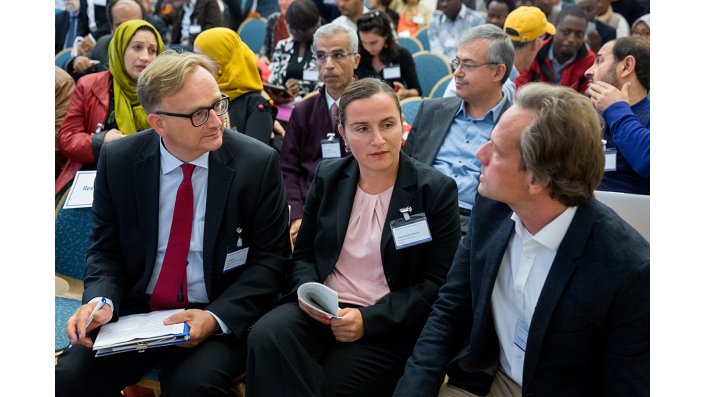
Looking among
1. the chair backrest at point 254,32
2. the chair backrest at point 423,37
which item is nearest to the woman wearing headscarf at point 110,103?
the chair backrest at point 254,32

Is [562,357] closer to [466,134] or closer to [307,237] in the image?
[307,237]

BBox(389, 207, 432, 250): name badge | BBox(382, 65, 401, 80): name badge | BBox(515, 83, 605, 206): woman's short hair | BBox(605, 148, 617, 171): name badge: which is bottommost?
BBox(389, 207, 432, 250): name badge

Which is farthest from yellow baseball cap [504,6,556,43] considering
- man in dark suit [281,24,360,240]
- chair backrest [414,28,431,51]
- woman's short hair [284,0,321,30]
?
chair backrest [414,28,431,51]

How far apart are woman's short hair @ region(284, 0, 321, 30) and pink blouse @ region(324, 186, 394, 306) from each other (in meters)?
3.20

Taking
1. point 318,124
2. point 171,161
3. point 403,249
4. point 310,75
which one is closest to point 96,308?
point 171,161

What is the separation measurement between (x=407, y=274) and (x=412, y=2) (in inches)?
234

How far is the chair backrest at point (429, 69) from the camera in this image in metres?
5.09

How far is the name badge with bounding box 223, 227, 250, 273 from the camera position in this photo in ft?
7.24

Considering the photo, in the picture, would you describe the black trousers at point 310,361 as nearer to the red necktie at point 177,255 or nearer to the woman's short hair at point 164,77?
the red necktie at point 177,255

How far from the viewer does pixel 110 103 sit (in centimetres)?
359

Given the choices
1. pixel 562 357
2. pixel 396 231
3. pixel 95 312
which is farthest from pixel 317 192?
pixel 562 357

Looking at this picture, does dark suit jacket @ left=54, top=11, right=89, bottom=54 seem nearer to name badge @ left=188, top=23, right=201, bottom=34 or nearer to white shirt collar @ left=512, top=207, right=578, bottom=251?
name badge @ left=188, top=23, right=201, bottom=34

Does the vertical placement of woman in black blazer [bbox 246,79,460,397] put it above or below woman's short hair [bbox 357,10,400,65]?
below

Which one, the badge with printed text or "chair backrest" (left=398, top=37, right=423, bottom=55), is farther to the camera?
"chair backrest" (left=398, top=37, right=423, bottom=55)
